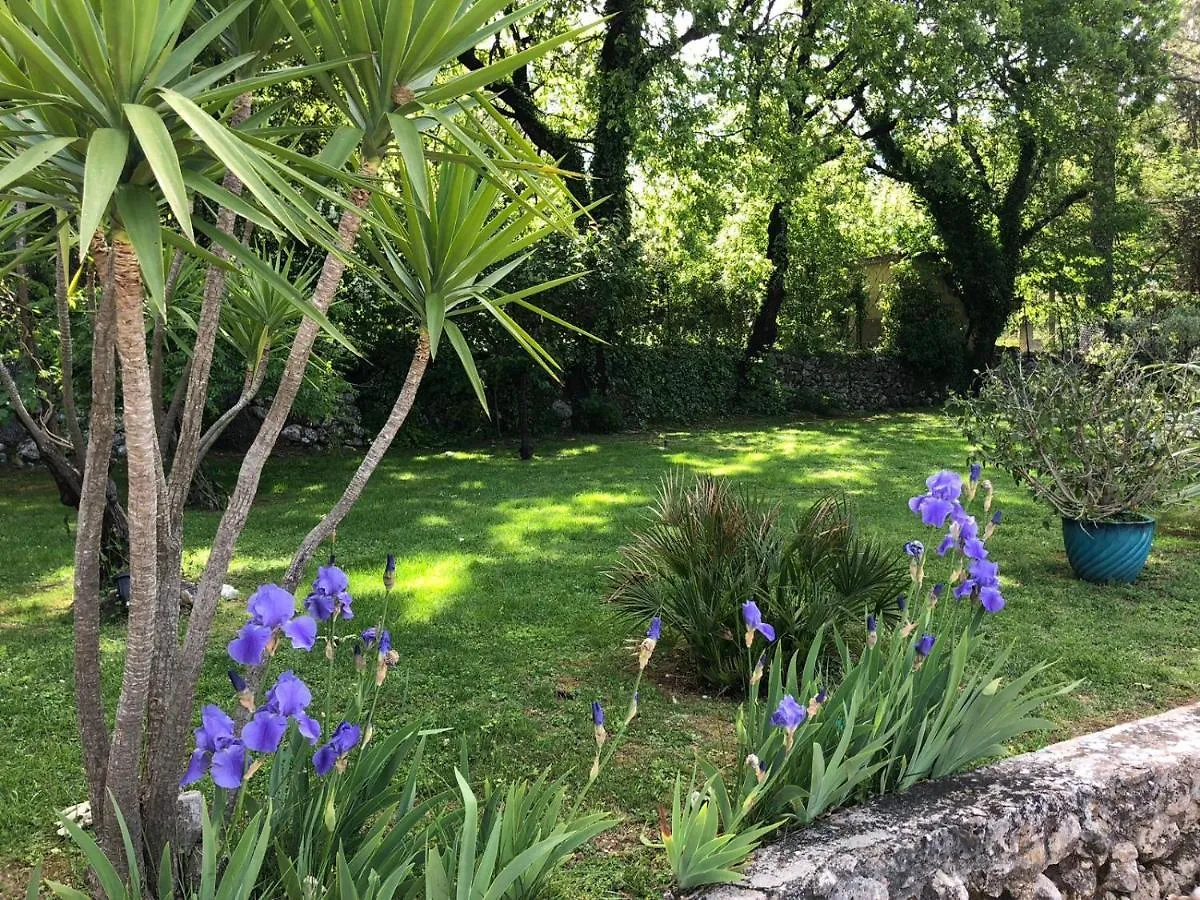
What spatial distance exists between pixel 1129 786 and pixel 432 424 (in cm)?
1160

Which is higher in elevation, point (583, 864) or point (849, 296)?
point (849, 296)

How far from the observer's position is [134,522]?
151 centimetres

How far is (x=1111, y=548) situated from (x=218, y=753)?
5.50m

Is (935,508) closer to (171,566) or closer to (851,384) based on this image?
(171,566)

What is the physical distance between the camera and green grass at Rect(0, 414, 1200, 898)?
2.96 m

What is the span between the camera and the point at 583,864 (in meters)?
2.35

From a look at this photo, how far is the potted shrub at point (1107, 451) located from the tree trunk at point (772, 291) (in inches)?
465

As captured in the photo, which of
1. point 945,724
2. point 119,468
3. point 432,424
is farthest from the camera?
point 432,424

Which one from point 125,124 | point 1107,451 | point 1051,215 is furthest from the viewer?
point 1051,215

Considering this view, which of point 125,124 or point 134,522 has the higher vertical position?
point 125,124

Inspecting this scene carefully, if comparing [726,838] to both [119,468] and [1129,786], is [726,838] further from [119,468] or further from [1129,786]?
[119,468]

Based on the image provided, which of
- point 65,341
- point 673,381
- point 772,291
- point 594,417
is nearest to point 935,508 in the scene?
point 65,341

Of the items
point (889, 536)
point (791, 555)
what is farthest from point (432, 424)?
point (791, 555)

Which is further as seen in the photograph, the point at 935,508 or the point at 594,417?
the point at 594,417
